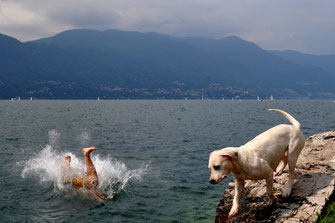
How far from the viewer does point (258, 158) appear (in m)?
6.96

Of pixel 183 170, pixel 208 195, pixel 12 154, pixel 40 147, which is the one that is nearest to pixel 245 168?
pixel 208 195

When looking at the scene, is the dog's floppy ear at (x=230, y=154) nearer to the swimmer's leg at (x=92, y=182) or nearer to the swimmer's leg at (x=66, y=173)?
the swimmer's leg at (x=92, y=182)

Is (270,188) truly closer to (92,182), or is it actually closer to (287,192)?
(287,192)

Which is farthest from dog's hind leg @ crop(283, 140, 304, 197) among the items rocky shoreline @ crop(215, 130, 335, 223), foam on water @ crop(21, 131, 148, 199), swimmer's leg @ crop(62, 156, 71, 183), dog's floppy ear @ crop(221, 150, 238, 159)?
swimmer's leg @ crop(62, 156, 71, 183)

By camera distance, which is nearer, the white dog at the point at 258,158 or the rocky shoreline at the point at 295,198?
the white dog at the point at 258,158

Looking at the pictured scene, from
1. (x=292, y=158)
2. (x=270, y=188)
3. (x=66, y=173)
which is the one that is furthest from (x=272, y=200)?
(x=66, y=173)

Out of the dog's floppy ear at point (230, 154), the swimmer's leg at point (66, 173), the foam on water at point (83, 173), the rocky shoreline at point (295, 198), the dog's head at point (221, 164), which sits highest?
the dog's floppy ear at point (230, 154)

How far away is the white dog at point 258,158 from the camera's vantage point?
6654mm

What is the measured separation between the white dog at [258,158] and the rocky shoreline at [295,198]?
260mm

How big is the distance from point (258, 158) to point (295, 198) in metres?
1.57

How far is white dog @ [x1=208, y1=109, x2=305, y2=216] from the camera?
6654mm

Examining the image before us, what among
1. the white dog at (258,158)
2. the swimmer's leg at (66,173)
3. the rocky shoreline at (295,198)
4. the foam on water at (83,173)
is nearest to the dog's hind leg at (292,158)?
the white dog at (258,158)

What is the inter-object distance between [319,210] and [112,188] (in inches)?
368

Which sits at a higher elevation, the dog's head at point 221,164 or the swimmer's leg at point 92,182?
the dog's head at point 221,164
